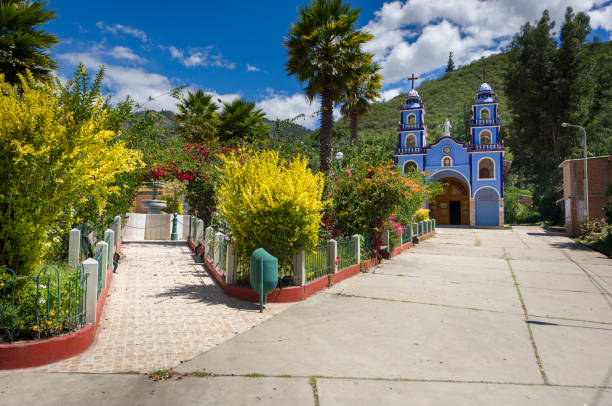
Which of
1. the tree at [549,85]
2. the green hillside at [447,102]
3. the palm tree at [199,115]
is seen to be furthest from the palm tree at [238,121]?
the green hillside at [447,102]

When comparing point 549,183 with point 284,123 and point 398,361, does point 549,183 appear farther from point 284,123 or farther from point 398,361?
point 398,361

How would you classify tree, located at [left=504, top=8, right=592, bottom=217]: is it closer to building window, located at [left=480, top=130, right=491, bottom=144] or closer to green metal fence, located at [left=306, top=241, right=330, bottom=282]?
building window, located at [left=480, top=130, right=491, bottom=144]

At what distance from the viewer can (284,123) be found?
1237 cm

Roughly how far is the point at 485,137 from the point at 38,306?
125 ft

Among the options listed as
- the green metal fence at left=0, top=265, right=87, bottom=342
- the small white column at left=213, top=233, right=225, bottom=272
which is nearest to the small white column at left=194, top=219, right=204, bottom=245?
the small white column at left=213, top=233, right=225, bottom=272

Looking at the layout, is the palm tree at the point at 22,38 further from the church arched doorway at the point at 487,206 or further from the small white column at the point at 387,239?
the church arched doorway at the point at 487,206

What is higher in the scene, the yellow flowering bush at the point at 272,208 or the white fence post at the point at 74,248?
the yellow flowering bush at the point at 272,208

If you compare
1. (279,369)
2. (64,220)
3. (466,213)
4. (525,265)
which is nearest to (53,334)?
(64,220)

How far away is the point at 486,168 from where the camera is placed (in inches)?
1414

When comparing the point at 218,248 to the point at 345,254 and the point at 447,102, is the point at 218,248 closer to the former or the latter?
the point at 345,254

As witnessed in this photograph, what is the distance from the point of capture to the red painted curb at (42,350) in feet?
13.1

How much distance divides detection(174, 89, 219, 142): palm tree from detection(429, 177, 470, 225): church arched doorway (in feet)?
79.2

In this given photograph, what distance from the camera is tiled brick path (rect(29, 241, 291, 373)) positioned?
4.36 m

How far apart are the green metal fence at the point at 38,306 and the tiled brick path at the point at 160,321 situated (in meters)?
0.47
